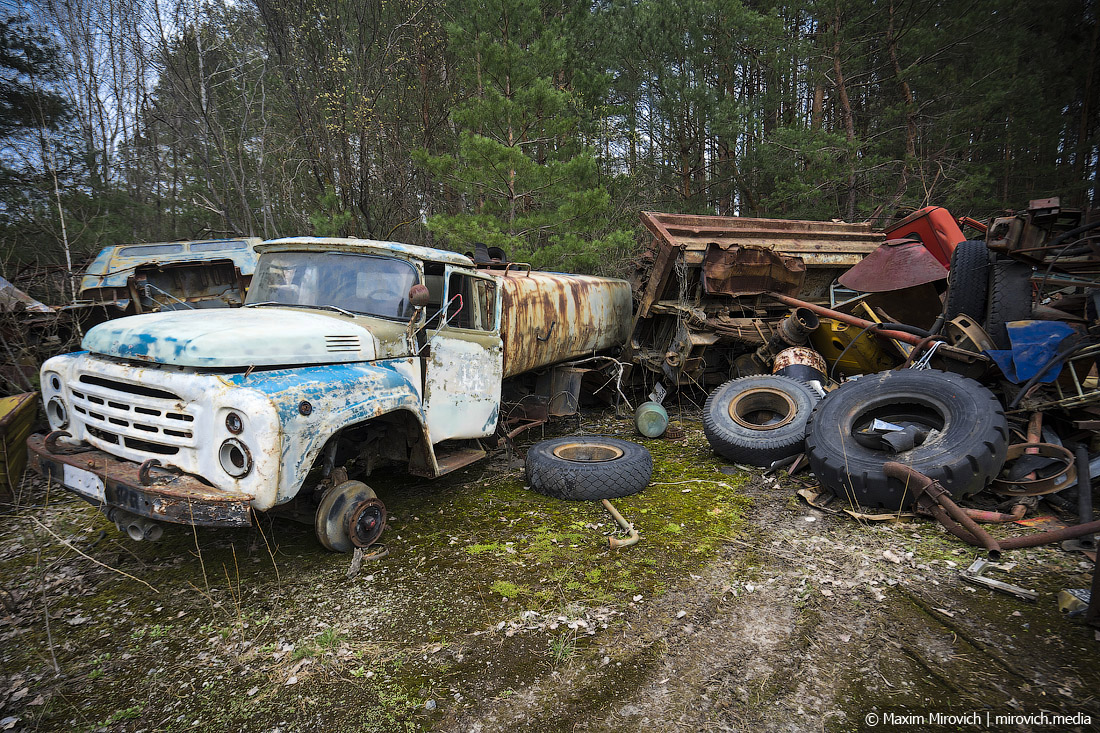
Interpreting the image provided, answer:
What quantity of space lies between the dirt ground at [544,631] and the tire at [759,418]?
960 mm

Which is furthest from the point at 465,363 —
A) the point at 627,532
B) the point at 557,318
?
the point at 557,318

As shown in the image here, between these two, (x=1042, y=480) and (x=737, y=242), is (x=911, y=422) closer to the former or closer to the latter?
(x=1042, y=480)

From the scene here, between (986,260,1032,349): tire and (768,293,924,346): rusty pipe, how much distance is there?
0.57 meters

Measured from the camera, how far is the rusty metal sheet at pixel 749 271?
650 cm

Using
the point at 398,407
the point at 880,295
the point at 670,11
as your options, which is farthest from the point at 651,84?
the point at 398,407

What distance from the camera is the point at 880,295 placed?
6383mm

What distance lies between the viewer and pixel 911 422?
407 cm

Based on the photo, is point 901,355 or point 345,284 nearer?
point 345,284

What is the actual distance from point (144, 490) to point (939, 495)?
15.1 feet

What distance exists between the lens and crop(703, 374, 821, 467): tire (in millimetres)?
4629

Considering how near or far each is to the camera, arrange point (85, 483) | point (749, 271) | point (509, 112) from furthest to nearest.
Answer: point (509, 112) < point (749, 271) < point (85, 483)

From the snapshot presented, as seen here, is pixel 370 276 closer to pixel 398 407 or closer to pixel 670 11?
pixel 398 407

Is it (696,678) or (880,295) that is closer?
(696,678)

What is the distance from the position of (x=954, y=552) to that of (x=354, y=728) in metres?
3.48
